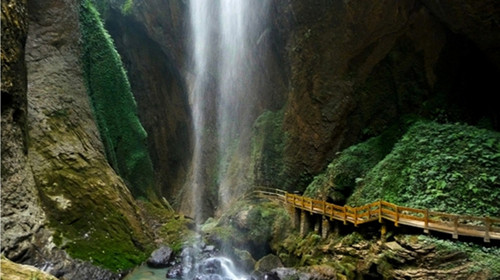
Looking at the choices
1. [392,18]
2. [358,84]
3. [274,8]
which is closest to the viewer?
[392,18]

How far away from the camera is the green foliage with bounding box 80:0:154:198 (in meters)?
19.1

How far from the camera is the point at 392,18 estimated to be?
17.9 meters

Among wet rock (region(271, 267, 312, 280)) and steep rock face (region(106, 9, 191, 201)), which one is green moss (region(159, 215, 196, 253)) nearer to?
wet rock (region(271, 267, 312, 280))

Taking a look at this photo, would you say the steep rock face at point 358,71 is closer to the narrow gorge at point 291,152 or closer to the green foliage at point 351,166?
the narrow gorge at point 291,152

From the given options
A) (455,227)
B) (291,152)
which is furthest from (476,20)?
(291,152)

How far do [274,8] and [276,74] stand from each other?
16.0ft

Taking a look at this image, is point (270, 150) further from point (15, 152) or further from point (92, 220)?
point (15, 152)

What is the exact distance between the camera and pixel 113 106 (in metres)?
20.4

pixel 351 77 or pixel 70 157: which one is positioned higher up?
pixel 351 77

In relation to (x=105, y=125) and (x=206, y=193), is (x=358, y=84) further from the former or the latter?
(x=206, y=193)

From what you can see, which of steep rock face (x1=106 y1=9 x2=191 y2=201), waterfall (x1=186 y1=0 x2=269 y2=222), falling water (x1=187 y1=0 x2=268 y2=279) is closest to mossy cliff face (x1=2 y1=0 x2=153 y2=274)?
waterfall (x1=186 y1=0 x2=269 y2=222)

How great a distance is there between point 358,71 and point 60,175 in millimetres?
16277

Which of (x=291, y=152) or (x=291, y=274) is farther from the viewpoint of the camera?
(x=291, y=152)

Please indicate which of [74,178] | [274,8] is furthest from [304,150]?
[74,178]
